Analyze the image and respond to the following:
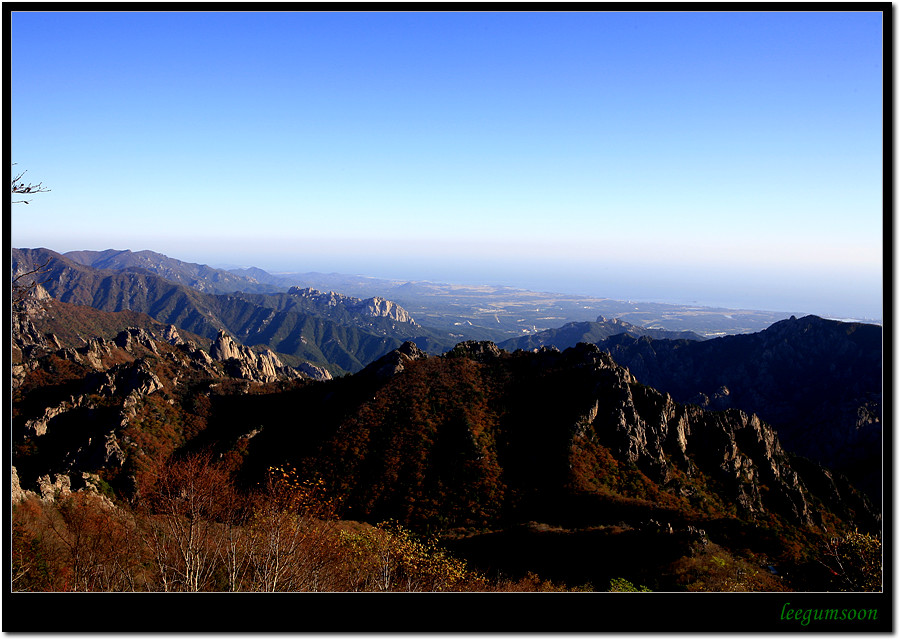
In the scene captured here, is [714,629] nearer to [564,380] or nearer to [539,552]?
[539,552]

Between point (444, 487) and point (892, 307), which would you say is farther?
point (444, 487)

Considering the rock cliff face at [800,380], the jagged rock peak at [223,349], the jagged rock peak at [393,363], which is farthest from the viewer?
the jagged rock peak at [223,349]

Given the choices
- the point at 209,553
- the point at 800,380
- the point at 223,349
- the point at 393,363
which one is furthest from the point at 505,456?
the point at 800,380

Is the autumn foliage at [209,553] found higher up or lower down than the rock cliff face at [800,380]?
higher up

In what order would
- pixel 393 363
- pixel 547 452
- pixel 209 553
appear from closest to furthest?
pixel 209 553
pixel 547 452
pixel 393 363

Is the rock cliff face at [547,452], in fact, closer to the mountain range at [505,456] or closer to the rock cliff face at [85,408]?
the mountain range at [505,456]

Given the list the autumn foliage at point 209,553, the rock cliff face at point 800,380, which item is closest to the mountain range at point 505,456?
the autumn foliage at point 209,553

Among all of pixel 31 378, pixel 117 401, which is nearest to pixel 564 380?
pixel 117 401

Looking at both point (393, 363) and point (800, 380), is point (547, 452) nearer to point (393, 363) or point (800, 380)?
point (393, 363)

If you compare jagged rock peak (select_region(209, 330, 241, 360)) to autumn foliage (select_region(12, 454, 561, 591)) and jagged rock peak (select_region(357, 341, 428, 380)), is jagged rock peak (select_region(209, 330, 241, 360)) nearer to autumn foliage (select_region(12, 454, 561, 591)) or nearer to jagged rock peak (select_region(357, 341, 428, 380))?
jagged rock peak (select_region(357, 341, 428, 380))

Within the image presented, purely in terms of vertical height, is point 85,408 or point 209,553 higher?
point 209,553

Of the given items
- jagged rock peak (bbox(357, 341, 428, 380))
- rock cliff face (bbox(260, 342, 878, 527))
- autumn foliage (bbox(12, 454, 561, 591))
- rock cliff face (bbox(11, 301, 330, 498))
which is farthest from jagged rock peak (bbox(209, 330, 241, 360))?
autumn foliage (bbox(12, 454, 561, 591))
